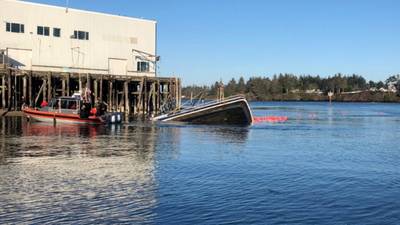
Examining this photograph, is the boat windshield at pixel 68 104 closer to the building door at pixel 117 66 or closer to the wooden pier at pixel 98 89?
the wooden pier at pixel 98 89

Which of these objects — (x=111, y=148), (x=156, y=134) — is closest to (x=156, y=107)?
(x=156, y=134)

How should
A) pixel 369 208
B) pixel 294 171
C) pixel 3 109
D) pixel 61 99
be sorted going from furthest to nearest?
1. pixel 3 109
2. pixel 61 99
3. pixel 294 171
4. pixel 369 208

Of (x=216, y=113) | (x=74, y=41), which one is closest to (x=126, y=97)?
(x=74, y=41)

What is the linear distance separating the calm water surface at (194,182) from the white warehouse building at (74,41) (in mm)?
30960

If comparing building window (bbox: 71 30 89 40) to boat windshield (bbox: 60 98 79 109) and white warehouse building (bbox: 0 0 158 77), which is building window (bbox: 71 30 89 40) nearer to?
white warehouse building (bbox: 0 0 158 77)

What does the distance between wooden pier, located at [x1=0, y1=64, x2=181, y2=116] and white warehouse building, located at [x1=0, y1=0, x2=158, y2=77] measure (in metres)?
2.52

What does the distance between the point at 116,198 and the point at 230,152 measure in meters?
12.6

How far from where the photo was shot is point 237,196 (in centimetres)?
1527

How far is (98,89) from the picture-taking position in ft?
209

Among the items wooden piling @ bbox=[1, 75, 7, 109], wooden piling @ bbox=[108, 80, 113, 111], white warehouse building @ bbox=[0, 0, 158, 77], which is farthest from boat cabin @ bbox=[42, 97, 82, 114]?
wooden piling @ bbox=[108, 80, 113, 111]

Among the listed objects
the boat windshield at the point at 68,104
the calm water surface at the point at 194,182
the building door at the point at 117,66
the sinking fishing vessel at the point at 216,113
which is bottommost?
Result: the calm water surface at the point at 194,182

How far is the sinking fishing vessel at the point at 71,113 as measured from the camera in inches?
1751

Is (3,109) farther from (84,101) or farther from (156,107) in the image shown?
(156,107)

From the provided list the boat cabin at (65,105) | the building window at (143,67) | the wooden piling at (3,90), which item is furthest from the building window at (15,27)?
the boat cabin at (65,105)
